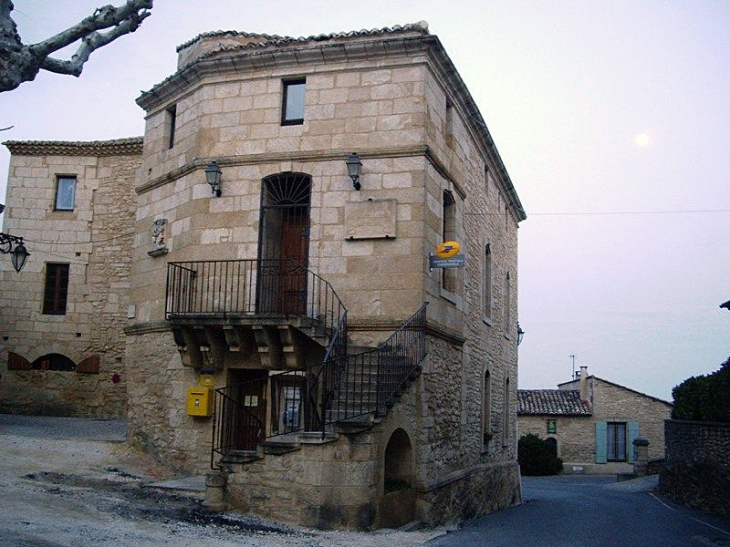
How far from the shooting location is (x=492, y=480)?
60.5ft

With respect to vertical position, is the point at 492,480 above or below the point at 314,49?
below

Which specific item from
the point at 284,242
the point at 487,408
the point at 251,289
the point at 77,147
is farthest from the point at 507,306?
the point at 77,147

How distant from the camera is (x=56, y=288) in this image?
2102 cm

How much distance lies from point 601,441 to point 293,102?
28.9m

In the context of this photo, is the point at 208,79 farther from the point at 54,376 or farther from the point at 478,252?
the point at 54,376

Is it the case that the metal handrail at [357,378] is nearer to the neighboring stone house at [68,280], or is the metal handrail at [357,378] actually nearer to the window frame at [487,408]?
the window frame at [487,408]

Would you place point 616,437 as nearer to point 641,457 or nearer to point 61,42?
point 641,457

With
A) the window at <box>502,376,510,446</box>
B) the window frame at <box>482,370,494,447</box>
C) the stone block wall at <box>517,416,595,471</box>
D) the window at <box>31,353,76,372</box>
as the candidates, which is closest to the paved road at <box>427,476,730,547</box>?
the window frame at <box>482,370,494,447</box>

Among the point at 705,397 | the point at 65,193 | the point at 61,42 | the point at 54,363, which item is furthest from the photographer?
the point at 65,193

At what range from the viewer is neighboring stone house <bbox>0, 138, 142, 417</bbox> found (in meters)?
20.4

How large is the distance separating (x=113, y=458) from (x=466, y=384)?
6918 millimetres

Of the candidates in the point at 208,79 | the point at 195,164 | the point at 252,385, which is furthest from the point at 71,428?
the point at 208,79

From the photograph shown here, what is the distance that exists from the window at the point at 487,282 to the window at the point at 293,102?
673 centimetres

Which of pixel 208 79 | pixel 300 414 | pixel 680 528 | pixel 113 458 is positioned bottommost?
pixel 680 528
